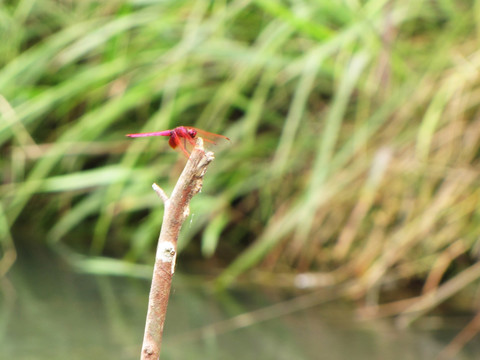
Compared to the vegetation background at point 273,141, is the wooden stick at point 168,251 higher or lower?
lower

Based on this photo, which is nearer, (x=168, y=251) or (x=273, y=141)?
(x=168, y=251)

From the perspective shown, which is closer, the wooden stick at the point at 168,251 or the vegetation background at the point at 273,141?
the wooden stick at the point at 168,251

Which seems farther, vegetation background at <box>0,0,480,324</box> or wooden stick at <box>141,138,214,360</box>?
vegetation background at <box>0,0,480,324</box>

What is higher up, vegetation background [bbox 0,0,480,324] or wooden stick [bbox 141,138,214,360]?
vegetation background [bbox 0,0,480,324]

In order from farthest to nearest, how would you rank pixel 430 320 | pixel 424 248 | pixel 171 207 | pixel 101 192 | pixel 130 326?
pixel 101 192 → pixel 424 248 → pixel 430 320 → pixel 130 326 → pixel 171 207

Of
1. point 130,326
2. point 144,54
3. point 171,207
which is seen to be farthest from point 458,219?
→ point 171,207

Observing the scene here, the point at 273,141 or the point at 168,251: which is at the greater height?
the point at 273,141

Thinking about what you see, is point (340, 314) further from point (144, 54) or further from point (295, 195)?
point (144, 54)

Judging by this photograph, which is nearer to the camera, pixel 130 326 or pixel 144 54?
pixel 130 326
